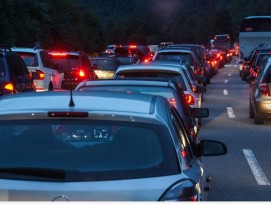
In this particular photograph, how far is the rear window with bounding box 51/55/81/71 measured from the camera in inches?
1137

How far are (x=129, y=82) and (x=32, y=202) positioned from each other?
236 inches

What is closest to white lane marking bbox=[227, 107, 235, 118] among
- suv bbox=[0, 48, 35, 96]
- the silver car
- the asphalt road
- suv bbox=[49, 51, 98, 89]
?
the asphalt road

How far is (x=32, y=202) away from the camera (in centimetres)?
505

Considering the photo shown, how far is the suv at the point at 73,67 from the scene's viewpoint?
28.2 m

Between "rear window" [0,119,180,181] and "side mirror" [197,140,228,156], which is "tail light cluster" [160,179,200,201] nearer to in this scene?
"rear window" [0,119,180,181]

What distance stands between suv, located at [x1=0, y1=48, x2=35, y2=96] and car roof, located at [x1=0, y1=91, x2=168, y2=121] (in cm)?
1089

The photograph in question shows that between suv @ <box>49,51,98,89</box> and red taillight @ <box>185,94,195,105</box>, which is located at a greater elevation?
red taillight @ <box>185,94,195,105</box>

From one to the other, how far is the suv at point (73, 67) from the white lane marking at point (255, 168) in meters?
13.3

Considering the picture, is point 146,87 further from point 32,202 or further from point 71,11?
point 71,11

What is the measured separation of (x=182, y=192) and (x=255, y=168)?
8118 mm

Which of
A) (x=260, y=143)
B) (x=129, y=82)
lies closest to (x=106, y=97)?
(x=129, y=82)

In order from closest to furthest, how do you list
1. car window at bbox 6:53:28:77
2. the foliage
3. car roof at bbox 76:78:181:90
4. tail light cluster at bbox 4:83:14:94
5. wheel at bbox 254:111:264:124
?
car roof at bbox 76:78:181:90
tail light cluster at bbox 4:83:14:94
car window at bbox 6:53:28:77
wheel at bbox 254:111:264:124
the foliage

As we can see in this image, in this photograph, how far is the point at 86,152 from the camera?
5.45 m

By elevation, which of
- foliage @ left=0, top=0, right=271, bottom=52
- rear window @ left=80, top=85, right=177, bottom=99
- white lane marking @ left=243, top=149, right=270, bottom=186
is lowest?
foliage @ left=0, top=0, right=271, bottom=52
